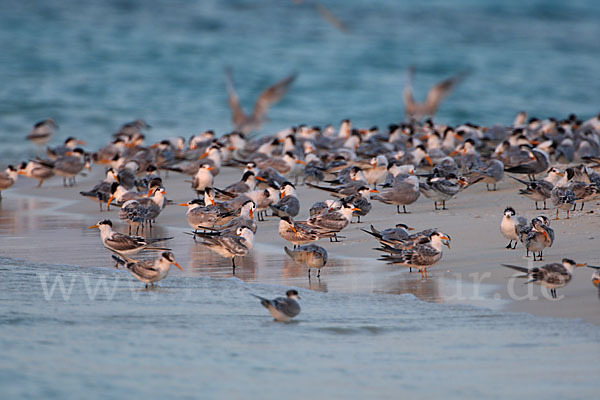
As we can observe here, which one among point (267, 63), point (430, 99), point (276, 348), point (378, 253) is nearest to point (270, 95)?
point (430, 99)

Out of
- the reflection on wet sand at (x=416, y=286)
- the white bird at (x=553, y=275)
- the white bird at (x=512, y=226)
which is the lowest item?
the reflection on wet sand at (x=416, y=286)

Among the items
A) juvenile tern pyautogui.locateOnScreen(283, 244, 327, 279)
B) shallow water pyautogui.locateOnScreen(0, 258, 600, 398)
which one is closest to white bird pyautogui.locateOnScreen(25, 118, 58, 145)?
shallow water pyautogui.locateOnScreen(0, 258, 600, 398)

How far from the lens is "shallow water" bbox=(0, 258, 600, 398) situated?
5656 millimetres

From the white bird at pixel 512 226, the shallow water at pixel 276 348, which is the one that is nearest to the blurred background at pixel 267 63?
the white bird at pixel 512 226

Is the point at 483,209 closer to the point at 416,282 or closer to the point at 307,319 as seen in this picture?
the point at 416,282

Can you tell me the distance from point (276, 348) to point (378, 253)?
3127 mm

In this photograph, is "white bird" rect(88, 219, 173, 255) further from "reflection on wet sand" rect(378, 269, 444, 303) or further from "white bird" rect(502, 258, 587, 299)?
"white bird" rect(502, 258, 587, 299)

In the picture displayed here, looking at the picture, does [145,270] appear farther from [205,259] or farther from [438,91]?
[438,91]

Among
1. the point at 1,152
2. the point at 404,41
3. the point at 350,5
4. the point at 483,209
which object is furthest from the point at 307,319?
the point at 350,5

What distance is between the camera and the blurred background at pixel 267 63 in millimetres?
28797

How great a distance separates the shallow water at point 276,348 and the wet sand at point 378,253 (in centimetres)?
41

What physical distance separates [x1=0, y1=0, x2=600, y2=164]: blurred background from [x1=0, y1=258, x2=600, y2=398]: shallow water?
13869 millimetres

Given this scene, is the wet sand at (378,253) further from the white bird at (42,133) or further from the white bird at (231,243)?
the white bird at (42,133)

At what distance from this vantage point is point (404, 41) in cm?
4631
